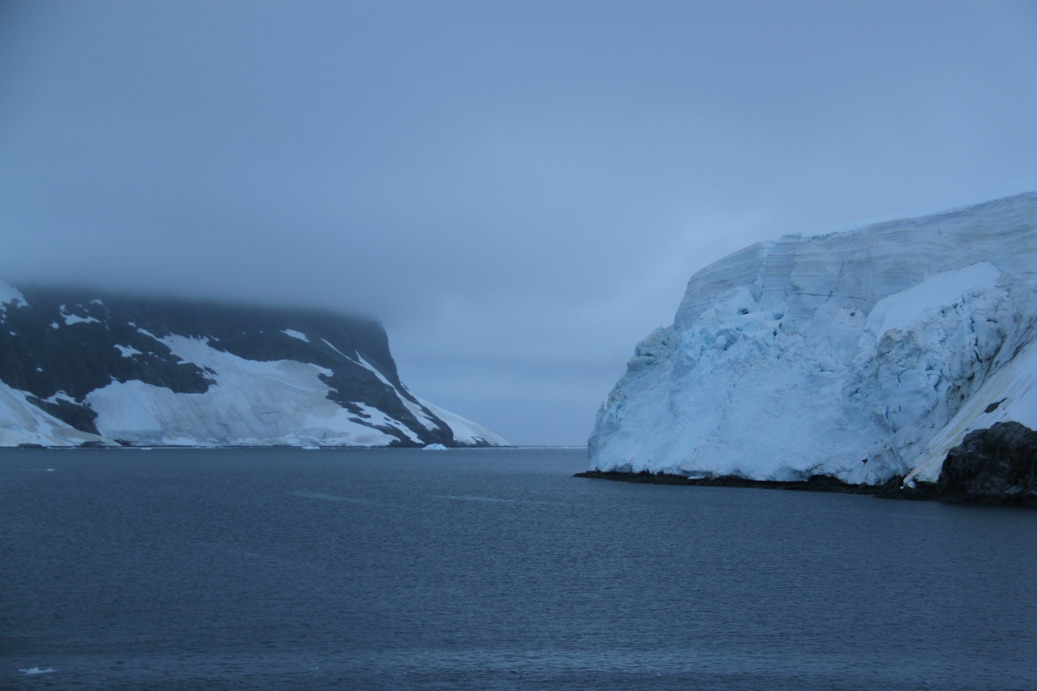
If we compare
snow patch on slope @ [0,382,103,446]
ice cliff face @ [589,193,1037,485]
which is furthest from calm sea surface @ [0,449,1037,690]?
snow patch on slope @ [0,382,103,446]

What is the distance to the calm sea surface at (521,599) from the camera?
48.2 ft

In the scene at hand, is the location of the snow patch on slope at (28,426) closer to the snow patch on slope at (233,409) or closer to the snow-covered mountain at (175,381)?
the snow-covered mountain at (175,381)

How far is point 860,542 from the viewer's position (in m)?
29.8

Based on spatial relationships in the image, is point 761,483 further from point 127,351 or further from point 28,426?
point 127,351

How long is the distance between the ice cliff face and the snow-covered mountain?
354ft

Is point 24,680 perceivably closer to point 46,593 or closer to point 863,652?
point 46,593

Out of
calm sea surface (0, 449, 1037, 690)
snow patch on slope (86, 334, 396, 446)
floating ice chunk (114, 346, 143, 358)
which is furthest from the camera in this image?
floating ice chunk (114, 346, 143, 358)

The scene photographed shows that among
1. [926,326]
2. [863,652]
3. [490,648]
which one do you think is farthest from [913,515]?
[490,648]

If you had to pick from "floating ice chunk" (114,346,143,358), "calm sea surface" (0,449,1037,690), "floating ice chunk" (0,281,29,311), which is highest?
"floating ice chunk" (0,281,29,311)

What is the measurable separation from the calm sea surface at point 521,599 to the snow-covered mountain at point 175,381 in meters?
116

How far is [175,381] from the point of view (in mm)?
163875

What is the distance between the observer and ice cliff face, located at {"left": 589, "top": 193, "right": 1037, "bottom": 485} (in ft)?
150

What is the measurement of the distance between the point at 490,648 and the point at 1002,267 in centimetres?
4310

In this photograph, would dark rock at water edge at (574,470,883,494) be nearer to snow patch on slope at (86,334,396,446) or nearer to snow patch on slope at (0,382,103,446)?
snow patch on slope at (0,382,103,446)
